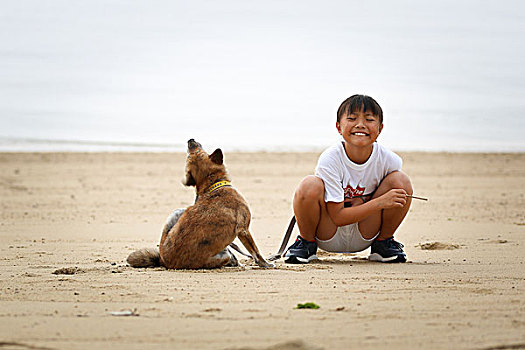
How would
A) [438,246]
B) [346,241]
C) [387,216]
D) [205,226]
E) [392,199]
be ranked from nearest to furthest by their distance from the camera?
[205,226], [392,199], [387,216], [346,241], [438,246]

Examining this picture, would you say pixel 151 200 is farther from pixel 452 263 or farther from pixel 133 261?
pixel 452 263

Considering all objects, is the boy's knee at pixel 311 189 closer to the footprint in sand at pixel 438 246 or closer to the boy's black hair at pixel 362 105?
the boy's black hair at pixel 362 105

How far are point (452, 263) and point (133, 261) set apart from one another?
2.96 m

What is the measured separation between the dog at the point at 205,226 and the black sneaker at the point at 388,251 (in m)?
1.09

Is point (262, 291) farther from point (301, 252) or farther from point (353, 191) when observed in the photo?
point (353, 191)

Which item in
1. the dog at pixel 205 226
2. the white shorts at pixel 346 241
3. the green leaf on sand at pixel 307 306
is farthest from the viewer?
the white shorts at pixel 346 241

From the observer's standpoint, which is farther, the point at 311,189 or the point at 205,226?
the point at 311,189

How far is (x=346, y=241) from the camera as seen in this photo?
20.1 feet

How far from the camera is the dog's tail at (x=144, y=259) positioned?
581 centimetres

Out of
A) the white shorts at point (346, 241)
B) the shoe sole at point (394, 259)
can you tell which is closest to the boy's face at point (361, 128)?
the white shorts at point (346, 241)

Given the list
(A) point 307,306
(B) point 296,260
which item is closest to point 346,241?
(B) point 296,260

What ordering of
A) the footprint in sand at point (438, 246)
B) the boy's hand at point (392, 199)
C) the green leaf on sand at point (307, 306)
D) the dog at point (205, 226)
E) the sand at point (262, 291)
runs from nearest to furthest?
1. the sand at point (262, 291)
2. the green leaf on sand at point (307, 306)
3. the dog at point (205, 226)
4. the boy's hand at point (392, 199)
5. the footprint in sand at point (438, 246)

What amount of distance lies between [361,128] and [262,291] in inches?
76.0

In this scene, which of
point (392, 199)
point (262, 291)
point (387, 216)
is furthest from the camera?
point (387, 216)
